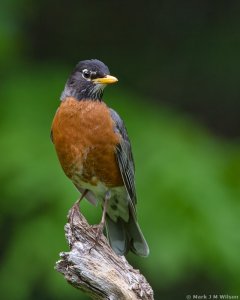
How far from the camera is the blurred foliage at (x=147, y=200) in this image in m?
7.51

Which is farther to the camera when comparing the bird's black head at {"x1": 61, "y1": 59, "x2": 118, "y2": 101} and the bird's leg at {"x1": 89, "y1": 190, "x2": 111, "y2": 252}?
the bird's black head at {"x1": 61, "y1": 59, "x2": 118, "y2": 101}

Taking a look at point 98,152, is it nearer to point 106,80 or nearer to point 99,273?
point 106,80

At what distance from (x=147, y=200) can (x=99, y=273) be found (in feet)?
6.21

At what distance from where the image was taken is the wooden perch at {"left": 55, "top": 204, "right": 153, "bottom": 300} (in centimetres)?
566

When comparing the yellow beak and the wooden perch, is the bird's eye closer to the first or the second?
the yellow beak

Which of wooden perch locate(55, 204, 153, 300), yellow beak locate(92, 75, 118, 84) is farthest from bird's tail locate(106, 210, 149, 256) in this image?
yellow beak locate(92, 75, 118, 84)

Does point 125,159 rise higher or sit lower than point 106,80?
lower

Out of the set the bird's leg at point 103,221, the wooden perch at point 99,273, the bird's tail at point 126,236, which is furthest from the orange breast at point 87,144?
the wooden perch at point 99,273

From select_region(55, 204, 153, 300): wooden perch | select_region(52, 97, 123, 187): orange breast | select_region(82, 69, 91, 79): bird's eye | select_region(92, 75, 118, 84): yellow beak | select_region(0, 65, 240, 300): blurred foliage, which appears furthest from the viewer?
select_region(0, 65, 240, 300): blurred foliage

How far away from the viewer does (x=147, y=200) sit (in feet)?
24.7

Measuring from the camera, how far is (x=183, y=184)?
752 centimetres

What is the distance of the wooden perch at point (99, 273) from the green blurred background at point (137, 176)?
140 cm

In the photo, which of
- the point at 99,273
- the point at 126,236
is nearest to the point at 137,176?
the point at 126,236

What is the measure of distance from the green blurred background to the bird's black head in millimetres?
971
